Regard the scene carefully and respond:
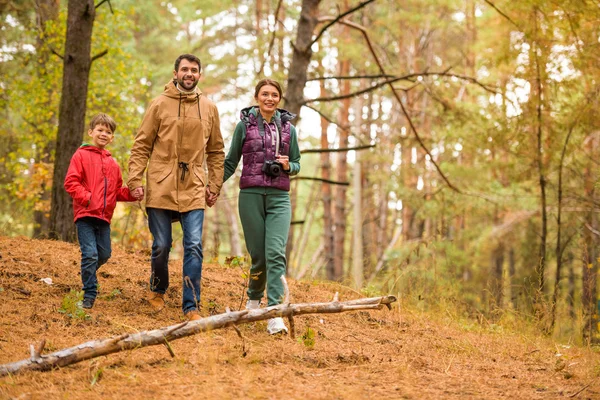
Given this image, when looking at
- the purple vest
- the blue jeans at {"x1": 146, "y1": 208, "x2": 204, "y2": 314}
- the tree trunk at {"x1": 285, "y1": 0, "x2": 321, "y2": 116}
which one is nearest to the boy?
the blue jeans at {"x1": 146, "y1": 208, "x2": 204, "y2": 314}

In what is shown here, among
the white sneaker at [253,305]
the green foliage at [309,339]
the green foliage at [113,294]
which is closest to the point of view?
the green foliage at [309,339]

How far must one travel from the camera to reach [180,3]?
26.6m

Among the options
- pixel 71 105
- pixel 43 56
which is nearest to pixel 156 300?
pixel 71 105

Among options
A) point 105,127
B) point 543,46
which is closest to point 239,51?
point 543,46

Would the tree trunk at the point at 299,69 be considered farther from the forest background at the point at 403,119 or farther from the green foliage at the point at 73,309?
the green foliage at the point at 73,309

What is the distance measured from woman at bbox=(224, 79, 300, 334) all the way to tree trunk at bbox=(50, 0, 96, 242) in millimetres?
3475

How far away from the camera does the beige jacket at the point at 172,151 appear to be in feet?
17.3

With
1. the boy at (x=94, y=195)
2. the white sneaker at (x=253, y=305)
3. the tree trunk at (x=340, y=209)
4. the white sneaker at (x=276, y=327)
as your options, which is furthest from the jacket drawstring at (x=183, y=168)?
the tree trunk at (x=340, y=209)

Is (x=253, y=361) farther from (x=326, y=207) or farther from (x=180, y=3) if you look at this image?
(x=180, y=3)

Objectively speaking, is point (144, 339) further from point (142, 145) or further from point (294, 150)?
point (294, 150)

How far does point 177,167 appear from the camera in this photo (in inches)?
209

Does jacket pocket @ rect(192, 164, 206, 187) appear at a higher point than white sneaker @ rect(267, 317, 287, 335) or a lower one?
higher

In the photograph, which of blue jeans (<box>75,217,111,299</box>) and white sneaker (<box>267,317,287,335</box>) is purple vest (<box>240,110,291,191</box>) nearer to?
white sneaker (<box>267,317,287,335</box>)

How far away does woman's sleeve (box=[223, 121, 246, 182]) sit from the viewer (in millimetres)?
5402
